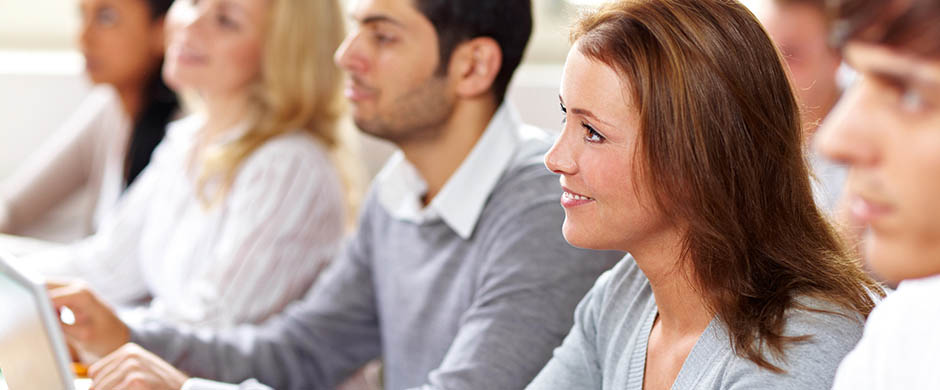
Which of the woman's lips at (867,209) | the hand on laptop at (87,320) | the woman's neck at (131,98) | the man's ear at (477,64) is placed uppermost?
the woman's lips at (867,209)

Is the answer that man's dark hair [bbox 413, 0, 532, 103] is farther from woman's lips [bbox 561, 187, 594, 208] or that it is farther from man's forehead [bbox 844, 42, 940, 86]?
man's forehead [bbox 844, 42, 940, 86]

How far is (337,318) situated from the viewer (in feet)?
5.28

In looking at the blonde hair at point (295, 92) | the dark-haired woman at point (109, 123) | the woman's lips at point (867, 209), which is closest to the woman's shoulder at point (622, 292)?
the woman's lips at point (867, 209)

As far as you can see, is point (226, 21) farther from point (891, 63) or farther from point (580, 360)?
point (891, 63)

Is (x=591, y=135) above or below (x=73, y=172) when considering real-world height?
above

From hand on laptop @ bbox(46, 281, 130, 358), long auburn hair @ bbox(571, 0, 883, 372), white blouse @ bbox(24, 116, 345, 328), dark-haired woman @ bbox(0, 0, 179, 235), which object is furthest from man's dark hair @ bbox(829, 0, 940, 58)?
dark-haired woman @ bbox(0, 0, 179, 235)

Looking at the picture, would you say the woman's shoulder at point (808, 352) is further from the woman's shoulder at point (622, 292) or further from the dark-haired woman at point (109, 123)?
the dark-haired woman at point (109, 123)

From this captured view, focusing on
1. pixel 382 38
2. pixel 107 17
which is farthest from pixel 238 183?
pixel 107 17

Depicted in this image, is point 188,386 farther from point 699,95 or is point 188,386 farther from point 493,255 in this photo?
point 699,95

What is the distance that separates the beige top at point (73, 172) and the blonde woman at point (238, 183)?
48 centimetres

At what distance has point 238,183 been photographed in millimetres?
1895

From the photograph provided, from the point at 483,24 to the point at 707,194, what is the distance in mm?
647

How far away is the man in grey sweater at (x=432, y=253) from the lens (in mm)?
1273

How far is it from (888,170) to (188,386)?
2.86 ft
